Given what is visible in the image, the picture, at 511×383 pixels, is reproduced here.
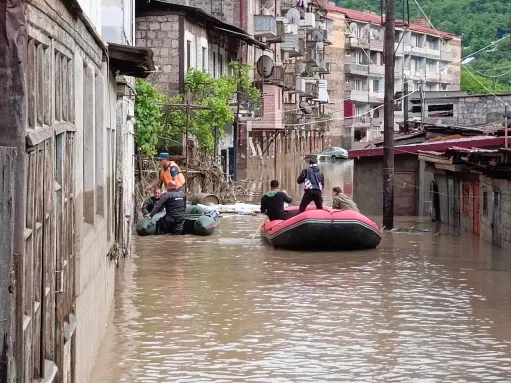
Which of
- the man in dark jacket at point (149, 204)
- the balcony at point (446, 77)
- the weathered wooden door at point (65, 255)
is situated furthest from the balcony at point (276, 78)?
the balcony at point (446, 77)

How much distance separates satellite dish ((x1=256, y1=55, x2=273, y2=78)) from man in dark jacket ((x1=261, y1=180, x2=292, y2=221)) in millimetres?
40704

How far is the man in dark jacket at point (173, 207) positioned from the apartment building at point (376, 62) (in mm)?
87008

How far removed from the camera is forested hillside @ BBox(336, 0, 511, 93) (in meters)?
121

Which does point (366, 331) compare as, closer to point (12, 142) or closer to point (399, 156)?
point (12, 142)

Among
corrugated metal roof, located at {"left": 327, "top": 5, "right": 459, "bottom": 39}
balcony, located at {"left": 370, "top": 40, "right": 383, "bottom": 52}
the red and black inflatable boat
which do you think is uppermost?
corrugated metal roof, located at {"left": 327, "top": 5, "right": 459, "bottom": 39}

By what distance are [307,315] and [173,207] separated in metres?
11.0

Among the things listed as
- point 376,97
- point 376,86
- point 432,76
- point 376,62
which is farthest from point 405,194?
point 432,76

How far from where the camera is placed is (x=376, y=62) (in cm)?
12950

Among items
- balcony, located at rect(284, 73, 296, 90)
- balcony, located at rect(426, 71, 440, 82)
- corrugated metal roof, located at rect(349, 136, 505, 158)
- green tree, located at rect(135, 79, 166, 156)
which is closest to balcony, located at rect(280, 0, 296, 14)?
balcony, located at rect(284, 73, 296, 90)

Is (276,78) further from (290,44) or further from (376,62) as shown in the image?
(376,62)

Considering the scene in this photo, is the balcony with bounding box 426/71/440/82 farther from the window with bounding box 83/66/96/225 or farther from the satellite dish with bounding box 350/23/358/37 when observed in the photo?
the window with bounding box 83/66/96/225

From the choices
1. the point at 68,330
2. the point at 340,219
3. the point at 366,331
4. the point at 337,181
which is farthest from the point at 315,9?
the point at 68,330

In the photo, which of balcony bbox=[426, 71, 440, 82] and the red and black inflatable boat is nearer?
the red and black inflatable boat

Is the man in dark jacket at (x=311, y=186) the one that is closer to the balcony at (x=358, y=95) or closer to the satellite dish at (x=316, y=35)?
the satellite dish at (x=316, y=35)
